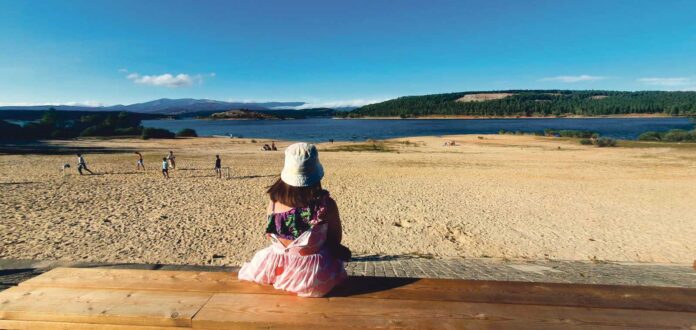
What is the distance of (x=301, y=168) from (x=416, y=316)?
1.38 meters

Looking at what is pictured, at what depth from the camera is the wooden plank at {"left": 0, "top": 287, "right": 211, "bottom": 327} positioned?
2562mm

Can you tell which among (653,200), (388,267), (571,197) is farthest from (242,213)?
(653,200)

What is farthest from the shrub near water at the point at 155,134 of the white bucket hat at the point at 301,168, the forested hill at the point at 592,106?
the forested hill at the point at 592,106

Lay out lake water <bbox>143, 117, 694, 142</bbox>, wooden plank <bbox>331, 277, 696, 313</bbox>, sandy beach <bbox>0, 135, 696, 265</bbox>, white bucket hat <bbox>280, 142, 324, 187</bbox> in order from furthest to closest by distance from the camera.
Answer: lake water <bbox>143, 117, 694, 142</bbox>, sandy beach <bbox>0, 135, 696, 265</bbox>, white bucket hat <bbox>280, 142, 324, 187</bbox>, wooden plank <bbox>331, 277, 696, 313</bbox>

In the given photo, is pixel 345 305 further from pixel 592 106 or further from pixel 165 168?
pixel 592 106

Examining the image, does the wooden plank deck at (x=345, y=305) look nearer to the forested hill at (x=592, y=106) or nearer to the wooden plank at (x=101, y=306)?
the wooden plank at (x=101, y=306)

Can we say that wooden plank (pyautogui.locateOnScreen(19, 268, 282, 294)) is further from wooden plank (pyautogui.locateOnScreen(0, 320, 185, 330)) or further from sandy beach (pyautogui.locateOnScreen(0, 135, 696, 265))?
sandy beach (pyautogui.locateOnScreen(0, 135, 696, 265))

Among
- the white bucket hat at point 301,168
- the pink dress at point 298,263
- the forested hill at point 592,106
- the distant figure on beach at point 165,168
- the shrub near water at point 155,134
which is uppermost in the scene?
the forested hill at point 592,106

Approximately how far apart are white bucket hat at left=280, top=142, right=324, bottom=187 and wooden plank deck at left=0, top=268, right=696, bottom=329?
0.86 m

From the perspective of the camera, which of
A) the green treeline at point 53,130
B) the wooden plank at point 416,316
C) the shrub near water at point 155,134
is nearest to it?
the wooden plank at point 416,316

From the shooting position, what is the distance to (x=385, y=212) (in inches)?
534

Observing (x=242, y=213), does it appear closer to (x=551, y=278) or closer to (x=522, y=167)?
(x=551, y=278)

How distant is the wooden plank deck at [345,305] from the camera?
2.50 meters

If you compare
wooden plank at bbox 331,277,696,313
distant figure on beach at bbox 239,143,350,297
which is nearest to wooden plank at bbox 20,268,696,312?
wooden plank at bbox 331,277,696,313
